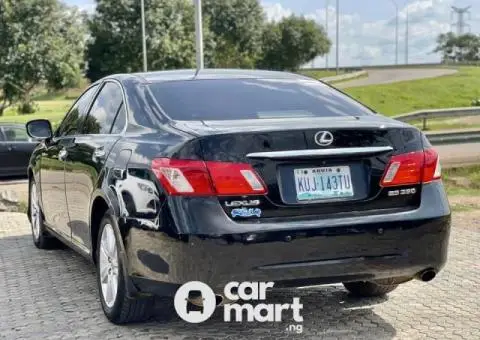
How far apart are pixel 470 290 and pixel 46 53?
38726mm

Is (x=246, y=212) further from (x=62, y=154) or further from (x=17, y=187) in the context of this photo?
(x=17, y=187)

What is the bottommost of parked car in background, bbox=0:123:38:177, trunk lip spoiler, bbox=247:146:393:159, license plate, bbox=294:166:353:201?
parked car in background, bbox=0:123:38:177

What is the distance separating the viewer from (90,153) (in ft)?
16.8

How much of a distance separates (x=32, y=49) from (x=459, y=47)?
3525 inches

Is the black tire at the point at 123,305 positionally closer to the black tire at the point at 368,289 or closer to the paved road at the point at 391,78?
the black tire at the point at 368,289

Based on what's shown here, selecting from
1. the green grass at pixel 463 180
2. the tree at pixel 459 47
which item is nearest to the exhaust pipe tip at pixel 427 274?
the green grass at pixel 463 180

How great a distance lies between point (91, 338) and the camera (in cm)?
443

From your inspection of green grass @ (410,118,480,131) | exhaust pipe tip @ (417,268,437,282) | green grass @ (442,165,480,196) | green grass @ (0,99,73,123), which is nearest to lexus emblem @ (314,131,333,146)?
exhaust pipe tip @ (417,268,437,282)

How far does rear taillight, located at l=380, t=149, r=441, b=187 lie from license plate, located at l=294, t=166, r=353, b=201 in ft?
0.75

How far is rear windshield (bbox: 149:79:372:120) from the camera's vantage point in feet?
15.0

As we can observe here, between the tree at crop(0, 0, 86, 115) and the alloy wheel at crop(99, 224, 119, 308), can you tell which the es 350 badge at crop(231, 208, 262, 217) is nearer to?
the alloy wheel at crop(99, 224, 119, 308)

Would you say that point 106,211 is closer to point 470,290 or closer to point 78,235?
point 78,235

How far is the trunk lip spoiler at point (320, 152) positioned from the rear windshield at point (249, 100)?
0.61 metres

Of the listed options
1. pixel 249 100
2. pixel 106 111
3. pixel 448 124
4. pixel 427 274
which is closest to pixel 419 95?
pixel 448 124
